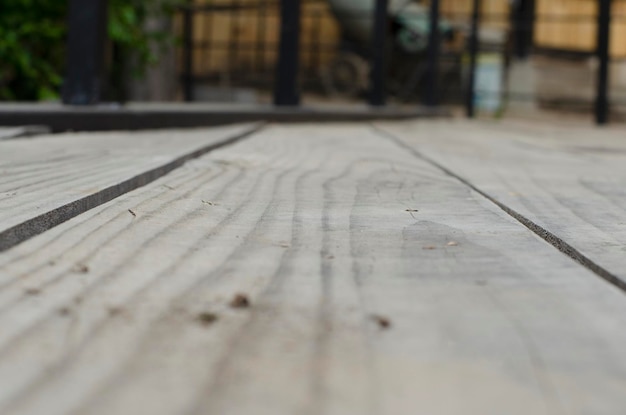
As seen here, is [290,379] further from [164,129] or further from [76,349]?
[164,129]

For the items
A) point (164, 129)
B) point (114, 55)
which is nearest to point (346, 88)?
point (114, 55)

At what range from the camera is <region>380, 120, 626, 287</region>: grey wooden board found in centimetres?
121

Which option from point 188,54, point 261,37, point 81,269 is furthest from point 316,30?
point 81,269

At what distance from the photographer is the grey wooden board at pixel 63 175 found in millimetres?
1188

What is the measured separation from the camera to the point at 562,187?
2.03 meters

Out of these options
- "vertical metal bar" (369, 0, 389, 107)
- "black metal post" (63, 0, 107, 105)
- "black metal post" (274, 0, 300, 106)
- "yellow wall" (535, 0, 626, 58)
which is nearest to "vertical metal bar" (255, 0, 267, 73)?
"yellow wall" (535, 0, 626, 58)

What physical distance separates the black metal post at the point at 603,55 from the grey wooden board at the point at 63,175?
22.2 feet

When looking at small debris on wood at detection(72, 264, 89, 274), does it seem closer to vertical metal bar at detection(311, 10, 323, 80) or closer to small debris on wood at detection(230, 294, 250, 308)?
small debris on wood at detection(230, 294, 250, 308)

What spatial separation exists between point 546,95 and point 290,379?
44.1 ft

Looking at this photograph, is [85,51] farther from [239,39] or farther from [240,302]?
[239,39]

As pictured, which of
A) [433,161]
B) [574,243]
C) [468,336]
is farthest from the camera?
[433,161]

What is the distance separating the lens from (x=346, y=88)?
13.5 metres

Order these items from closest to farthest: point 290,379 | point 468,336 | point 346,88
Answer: point 290,379, point 468,336, point 346,88

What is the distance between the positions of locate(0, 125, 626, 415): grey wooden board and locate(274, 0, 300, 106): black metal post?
4.55 metres
